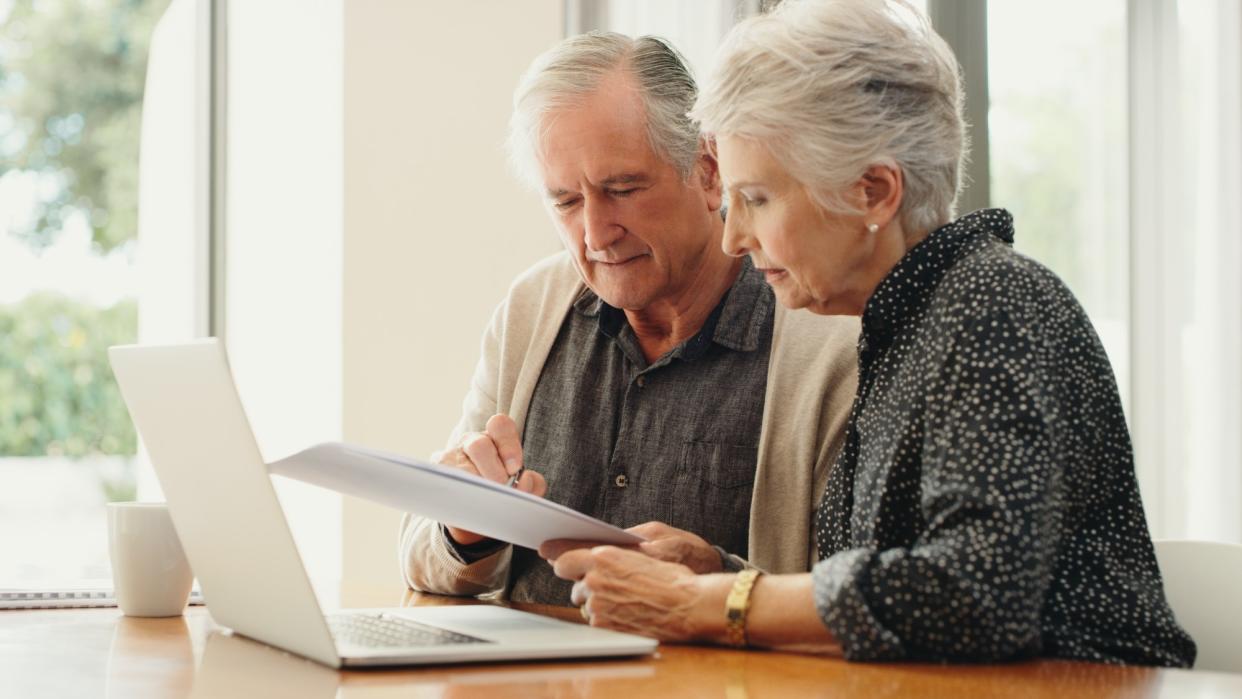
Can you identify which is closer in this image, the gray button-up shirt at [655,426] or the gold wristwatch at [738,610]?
the gold wristwatch at [738,610]

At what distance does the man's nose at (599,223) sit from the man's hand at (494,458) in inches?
12.6

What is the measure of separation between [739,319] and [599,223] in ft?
0.81

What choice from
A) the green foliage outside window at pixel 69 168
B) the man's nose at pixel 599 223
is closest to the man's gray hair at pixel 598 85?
the man's nose at pixel 599 223

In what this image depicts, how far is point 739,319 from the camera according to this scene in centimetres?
198

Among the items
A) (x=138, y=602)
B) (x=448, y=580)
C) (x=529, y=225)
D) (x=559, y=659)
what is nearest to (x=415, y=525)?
(x=448, y=580)

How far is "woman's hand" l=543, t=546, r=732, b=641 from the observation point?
1.27 metres

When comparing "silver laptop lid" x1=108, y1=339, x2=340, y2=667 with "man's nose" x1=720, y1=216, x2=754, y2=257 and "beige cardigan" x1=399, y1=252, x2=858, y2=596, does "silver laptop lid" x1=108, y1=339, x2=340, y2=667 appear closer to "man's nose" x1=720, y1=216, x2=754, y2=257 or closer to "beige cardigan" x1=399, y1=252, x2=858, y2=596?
"beige cardigan" x1=399, y1=252, x2=858, y2=596

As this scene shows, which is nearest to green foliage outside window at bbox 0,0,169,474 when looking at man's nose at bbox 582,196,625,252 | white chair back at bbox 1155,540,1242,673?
man's nose at bbox 582,196,625,252

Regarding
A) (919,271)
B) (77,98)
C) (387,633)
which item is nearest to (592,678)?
(387,633)

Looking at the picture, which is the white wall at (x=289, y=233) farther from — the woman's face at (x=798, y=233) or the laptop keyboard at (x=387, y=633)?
the woman's face at (x=798, y=233)

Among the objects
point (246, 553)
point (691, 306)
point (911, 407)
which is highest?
point (691, 306)

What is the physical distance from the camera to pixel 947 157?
4.76ft

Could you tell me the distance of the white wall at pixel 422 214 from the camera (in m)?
3.06

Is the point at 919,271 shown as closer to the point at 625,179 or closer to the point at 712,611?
the point at 712,611
